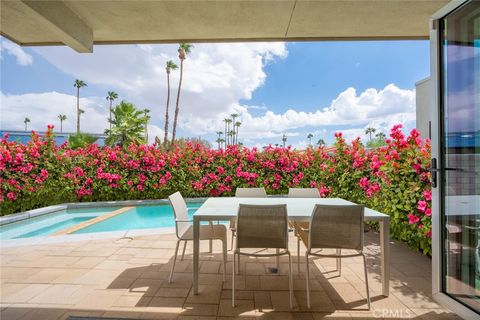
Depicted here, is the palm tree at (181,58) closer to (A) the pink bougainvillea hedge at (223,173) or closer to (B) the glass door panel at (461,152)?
(A) the pink bougainvillea hedge at (223,173)

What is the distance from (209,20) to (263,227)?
8.29 feet

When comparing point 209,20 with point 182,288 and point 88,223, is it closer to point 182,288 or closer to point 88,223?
point 182,288

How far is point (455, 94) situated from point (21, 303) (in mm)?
4232

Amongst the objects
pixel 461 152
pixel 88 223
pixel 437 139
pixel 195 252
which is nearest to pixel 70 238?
pixel 88 223

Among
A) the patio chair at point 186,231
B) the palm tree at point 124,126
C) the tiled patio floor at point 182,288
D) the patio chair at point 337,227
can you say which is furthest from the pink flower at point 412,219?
the palm tree at point 124,126


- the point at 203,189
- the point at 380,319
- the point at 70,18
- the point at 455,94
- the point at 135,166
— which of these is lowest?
the point at 380,319

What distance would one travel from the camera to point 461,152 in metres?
2.33

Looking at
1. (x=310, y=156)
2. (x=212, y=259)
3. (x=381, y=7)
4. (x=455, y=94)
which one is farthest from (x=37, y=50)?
(x=310, y=156)

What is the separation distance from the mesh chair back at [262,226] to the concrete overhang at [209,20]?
7.30ft

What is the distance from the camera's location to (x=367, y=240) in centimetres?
441

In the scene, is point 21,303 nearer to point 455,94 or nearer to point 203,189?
point 455,94

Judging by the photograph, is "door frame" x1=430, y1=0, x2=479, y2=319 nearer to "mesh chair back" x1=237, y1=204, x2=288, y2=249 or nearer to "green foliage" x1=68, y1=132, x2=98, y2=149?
"mesh chair back" x1=237, y1=204, x2=288, y2=249

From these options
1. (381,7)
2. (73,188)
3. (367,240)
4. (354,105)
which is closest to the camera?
(381,7)

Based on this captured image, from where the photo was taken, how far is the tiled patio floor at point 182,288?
89.6 inches
